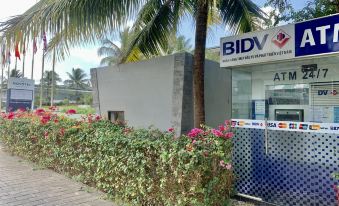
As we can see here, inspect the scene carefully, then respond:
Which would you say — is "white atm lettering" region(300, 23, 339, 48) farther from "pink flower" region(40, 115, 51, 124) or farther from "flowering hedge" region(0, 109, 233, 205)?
"pink flower" region(40, 115, 51, 124)

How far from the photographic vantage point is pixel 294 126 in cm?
449

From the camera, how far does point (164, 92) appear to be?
8594mm

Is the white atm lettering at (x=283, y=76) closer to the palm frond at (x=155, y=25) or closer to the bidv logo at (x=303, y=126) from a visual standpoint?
the bidv logo at (x=303, y=126)

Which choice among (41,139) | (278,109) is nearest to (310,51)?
(278,109)

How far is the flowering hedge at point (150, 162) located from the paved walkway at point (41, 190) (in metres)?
0.25

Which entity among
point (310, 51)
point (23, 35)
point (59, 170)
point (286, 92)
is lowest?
point (59, 170)

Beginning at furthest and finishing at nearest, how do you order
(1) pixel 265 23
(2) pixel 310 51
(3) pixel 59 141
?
(1) pixel 265 23 → (3) pixel 59 141 → (2) pixel 310 51

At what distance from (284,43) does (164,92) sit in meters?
4.49

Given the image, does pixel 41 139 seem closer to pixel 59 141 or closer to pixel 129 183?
→ pixel 59 141

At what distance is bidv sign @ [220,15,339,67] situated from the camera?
413 cm

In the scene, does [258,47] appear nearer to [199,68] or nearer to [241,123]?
[241,123]

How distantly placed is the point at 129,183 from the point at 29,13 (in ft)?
12.5

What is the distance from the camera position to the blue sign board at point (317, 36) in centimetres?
406

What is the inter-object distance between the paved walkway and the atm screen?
3342mm
